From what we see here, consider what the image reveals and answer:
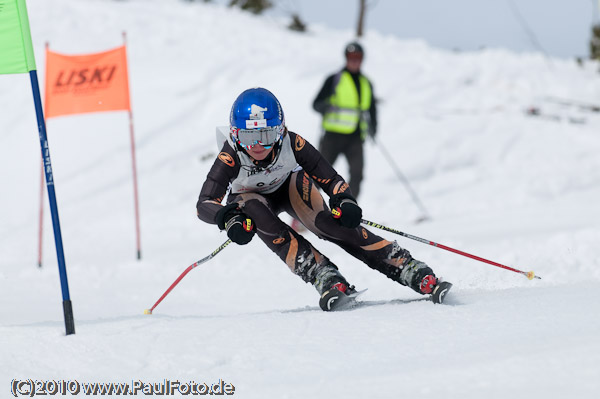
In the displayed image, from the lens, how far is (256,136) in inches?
158

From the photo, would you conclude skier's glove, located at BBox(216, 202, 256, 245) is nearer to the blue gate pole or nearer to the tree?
the blue gate pole

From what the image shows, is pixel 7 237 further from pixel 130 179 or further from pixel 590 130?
pixel 590 130

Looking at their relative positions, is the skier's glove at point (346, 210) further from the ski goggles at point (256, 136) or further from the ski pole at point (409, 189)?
the ski pole at point (409, 189)

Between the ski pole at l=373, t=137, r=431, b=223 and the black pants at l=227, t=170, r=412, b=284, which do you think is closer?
the black pants at l=227, t=170, r=412, b=284

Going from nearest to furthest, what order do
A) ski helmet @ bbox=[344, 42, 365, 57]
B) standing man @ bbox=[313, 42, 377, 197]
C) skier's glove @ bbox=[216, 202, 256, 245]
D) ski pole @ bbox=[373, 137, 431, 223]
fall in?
skier's glove @ bbox=[216, 202, 256, 245] < ski helmet @ bbox=[344, 42, 365, 57] < standing man @ bbox=[313, 42, 377, 197] < ski pole @ bbox=[373, 137, 431, 223]

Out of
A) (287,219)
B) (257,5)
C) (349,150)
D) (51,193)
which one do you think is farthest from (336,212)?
(257,5)

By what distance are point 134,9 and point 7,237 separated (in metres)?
10.6

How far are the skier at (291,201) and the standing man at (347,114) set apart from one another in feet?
13.4

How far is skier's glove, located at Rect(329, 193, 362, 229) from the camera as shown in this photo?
3.94 metres

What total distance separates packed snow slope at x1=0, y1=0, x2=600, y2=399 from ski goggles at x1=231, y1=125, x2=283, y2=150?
3.49 ft

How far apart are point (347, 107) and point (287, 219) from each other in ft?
6.46

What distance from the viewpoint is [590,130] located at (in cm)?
1171

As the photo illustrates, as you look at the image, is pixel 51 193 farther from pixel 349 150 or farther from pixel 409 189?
pixel 409 189

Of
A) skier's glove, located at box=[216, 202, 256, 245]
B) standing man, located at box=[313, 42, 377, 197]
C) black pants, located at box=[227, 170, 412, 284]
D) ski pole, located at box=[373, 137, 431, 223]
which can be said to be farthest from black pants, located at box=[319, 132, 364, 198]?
skier's glove, located at box=[216, 202, 256, 245]
